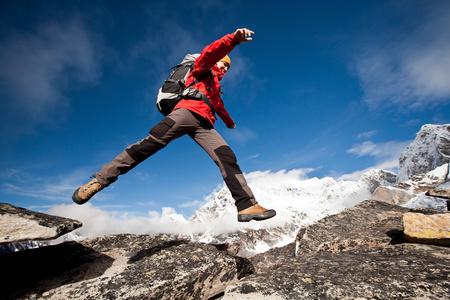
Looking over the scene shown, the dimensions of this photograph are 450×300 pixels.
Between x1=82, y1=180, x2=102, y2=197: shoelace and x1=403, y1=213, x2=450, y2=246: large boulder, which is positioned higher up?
x1=82, y1=180, x2=102, y2=197: shoelace

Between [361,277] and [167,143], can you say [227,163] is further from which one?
[361,277]

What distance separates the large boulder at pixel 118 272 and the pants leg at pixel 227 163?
3.34ft

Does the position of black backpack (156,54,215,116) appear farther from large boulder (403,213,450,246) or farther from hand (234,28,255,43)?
large boulder (403,213,450,246)

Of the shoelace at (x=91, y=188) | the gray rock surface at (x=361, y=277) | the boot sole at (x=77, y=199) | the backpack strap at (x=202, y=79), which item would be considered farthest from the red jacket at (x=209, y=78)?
the gray rock surface at (x=361, y=277)

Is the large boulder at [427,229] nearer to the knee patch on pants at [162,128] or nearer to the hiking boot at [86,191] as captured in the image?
the knee patch on pants at [162,128]

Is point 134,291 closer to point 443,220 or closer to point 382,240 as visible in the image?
Answer: point 382,240

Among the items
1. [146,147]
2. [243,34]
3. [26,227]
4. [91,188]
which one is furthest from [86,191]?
[243,34]

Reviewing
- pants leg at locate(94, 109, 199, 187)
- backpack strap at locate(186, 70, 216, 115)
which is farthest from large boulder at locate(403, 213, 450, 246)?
pants leg at locate(94, 109, 199, 187)

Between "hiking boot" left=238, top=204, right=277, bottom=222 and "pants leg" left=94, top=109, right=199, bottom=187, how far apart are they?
1.96 meters

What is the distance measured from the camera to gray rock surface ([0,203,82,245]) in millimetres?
2680

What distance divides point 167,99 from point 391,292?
4.51 m

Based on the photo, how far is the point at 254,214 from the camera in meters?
3.59

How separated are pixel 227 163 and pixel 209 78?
2.00 meters

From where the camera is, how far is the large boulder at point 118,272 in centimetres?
277
